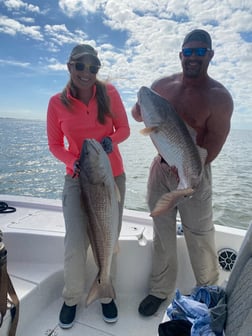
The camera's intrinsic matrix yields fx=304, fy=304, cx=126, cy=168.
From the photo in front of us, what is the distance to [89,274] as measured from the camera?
9.66 feet

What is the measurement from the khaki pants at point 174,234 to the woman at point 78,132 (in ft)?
1.17

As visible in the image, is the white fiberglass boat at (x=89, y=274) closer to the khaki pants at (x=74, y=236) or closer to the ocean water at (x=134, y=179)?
the khaki pants at (x=74, y=236)

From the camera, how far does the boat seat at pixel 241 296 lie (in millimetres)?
1296

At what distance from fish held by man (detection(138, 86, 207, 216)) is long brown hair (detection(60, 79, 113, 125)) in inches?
14.5

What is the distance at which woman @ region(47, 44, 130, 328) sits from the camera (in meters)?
2.31

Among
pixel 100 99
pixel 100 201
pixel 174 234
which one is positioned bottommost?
pixel 174 234

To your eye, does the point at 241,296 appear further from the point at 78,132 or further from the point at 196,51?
the point at 196,51

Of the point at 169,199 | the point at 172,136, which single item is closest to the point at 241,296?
the point at 169,199

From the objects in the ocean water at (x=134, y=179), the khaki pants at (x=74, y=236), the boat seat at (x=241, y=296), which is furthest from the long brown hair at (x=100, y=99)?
the ocean water at (x=134, y=179)

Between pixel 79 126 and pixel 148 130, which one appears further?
pixel 79 126

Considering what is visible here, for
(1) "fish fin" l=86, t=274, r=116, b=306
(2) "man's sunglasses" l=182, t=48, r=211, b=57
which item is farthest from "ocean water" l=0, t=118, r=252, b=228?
(1) "fish fin" l=86, t=274, r=116, b=306

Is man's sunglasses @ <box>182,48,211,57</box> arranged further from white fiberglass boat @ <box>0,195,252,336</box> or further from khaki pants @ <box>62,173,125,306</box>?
white fiberglass boat @ <box>0,195,252,336</box>

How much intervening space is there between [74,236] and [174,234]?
2.90ft

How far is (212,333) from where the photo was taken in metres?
1.42
